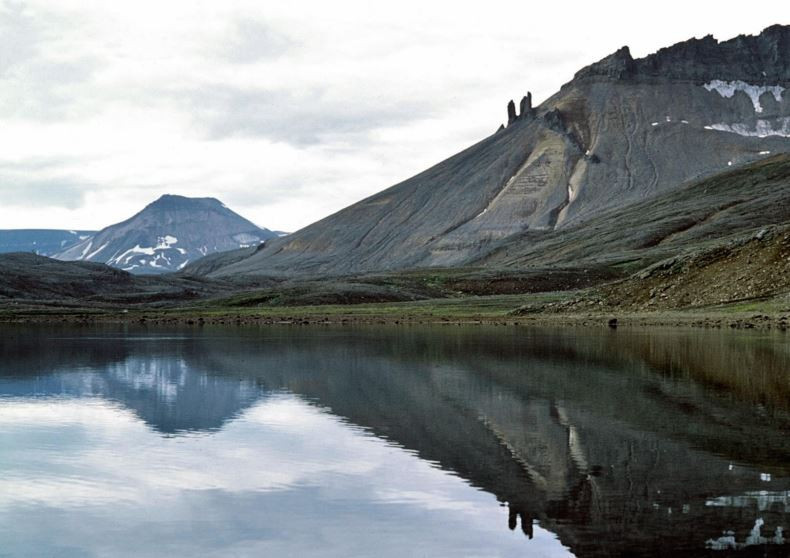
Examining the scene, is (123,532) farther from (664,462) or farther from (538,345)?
(538,345)

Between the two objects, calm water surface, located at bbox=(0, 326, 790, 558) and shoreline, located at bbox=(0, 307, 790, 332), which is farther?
shoreline, located at bbox=(0, 307, 790, 332)

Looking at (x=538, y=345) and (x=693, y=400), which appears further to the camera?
(x=538, y=345)

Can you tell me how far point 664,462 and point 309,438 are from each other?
8.63 meters

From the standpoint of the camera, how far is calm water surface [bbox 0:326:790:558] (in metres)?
14.5

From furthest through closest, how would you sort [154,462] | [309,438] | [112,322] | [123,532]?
[112,322] → [309,438] → [154,462] → [123,532]

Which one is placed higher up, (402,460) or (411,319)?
(411,319)

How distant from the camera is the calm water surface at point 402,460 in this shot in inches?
571

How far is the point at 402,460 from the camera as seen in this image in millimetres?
20391

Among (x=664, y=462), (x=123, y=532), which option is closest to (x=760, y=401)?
(x=664, y=462)

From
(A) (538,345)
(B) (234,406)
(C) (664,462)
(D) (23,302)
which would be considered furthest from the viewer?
(D) (23,302)

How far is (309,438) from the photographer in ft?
78.2

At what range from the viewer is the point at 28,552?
1397 centimetres

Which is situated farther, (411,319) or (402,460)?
(411,319)

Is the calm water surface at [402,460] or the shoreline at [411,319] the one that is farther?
the shoreline at [411,319]
